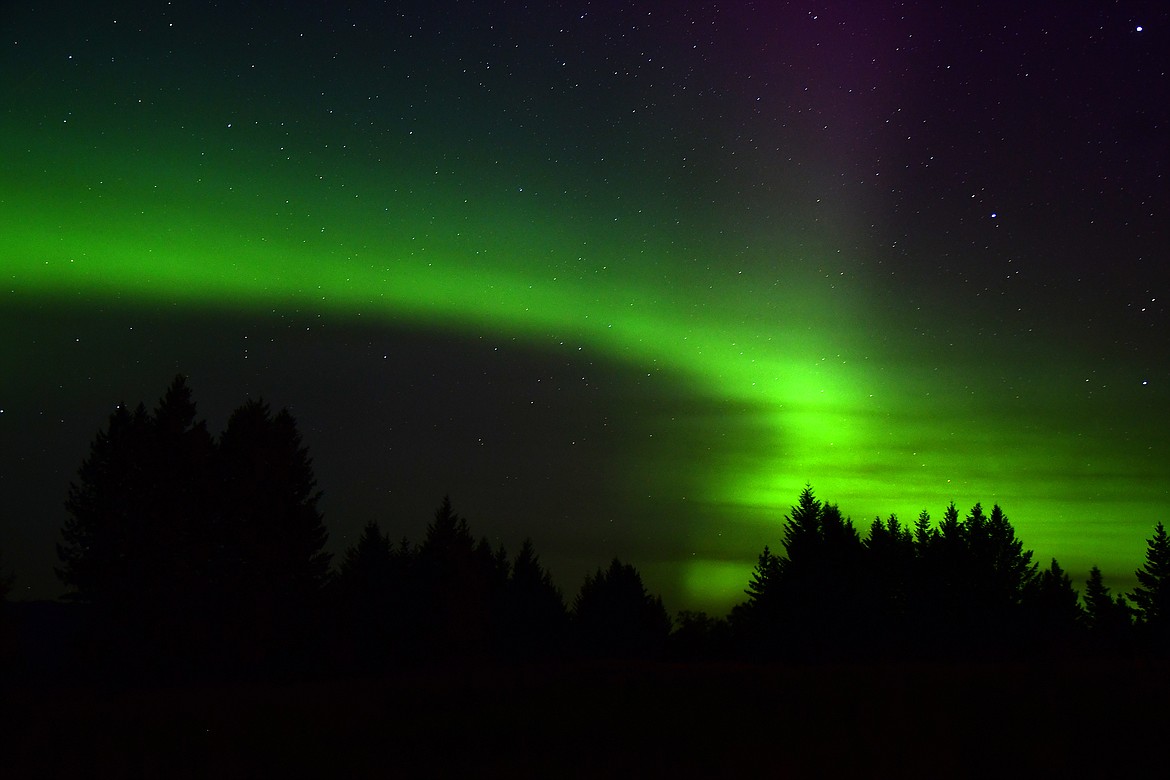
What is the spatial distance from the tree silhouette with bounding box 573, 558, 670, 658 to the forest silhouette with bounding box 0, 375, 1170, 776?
3.72ft

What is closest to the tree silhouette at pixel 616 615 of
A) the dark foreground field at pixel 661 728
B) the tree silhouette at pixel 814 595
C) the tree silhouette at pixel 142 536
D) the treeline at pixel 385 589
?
the treeline at pixel 385 589

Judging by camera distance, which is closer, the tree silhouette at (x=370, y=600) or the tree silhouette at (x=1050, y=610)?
the tree silhouette at (x=370, y=600)

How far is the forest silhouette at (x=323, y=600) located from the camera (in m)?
36.1

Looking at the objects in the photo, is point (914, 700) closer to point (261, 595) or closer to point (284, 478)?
point (261, 595)

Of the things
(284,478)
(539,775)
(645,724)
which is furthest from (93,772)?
(284,478)

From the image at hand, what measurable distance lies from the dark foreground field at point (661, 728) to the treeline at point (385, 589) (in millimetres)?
11992

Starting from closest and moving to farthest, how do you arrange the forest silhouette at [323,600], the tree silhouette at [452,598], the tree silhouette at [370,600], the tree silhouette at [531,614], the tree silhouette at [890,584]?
the forest silhouette at [323,600] < the tree silhouette at [370,600] < the tree silhouette at [452,598] < the tree silhouette at [890,584] < the tree silhouette at [531,614]

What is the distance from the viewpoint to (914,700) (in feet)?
45.4

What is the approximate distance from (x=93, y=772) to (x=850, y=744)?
32.2ft

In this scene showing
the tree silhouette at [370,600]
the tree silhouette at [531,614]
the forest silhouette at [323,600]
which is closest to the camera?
the forest silhouette at [323,600]

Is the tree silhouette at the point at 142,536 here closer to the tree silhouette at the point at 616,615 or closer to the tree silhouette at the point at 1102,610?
the tree silhouette at the point at 616,615

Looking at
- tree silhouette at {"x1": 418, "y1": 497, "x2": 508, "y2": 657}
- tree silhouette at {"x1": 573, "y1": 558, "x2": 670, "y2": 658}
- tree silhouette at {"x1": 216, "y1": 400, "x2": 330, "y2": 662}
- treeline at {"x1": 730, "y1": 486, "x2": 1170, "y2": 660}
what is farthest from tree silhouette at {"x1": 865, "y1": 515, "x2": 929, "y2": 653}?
tree silhouette at {"x1": 216, "y1": 400, "x2": 330, "y2": 662}

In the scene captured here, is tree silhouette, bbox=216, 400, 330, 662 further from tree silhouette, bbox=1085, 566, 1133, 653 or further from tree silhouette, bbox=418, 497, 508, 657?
tree silhouette, bbox=1085, 566, 1133, 653

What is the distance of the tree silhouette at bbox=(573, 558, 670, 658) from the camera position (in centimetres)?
7944
